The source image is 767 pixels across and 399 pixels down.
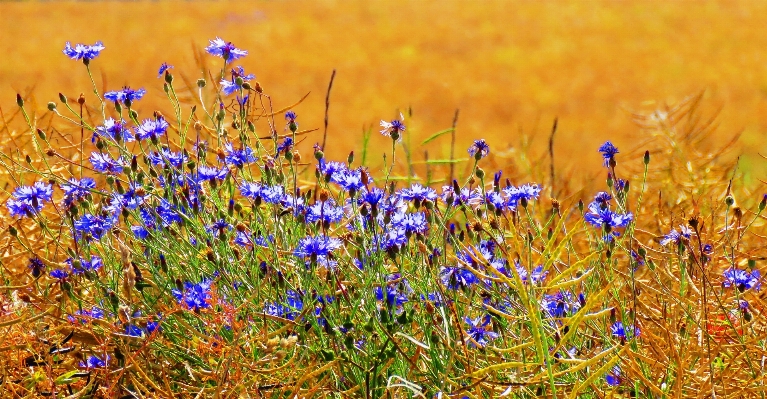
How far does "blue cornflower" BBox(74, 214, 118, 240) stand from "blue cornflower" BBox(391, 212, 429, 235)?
42cm

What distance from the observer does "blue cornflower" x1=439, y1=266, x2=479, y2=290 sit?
1.36 metres

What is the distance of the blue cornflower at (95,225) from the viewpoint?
1.43 m

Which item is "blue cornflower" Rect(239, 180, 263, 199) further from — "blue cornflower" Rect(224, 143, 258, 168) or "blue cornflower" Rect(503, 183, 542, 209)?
"blue cornflower" Rect(503, 183, 542, 209)

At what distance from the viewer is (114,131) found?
160cm

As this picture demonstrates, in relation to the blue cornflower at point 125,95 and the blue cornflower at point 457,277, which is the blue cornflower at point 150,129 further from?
the blue cornflower at point 457,277

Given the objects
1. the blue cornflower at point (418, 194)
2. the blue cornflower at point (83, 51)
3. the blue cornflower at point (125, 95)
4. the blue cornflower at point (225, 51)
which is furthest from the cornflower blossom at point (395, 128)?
the blue cornflower at point (83, 51)

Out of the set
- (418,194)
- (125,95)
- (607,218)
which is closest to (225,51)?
(125,95)

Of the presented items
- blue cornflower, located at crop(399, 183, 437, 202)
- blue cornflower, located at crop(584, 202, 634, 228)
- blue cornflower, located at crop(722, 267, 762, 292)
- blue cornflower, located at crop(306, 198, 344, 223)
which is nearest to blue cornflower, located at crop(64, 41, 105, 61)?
blue cornflower, located at crop(306, 198, 344, 223)

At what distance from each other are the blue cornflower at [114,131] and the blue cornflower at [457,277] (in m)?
0.56

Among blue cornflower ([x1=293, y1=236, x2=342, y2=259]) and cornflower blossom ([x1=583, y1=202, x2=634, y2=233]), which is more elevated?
cornflower blossom ([x1=583, y1=202, x2=634, y2=233])

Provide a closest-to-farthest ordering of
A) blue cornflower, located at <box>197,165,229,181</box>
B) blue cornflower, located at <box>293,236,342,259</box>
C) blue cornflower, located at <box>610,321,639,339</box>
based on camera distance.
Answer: blue cornflower, located at <box>293,236,342,259</box>, blue cornflower, located at <box>610,321,639,339</box>, blue cornflower, located at <box>197,165,229,181</box>

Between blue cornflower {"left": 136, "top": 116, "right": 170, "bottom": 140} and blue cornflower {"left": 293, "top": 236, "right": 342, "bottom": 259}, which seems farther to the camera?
blue cornflower {"left": 136, "top": 116, "right": 170, "bottom": 140}

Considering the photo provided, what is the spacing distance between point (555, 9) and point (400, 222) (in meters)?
13.1

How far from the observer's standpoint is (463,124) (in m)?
7.96
